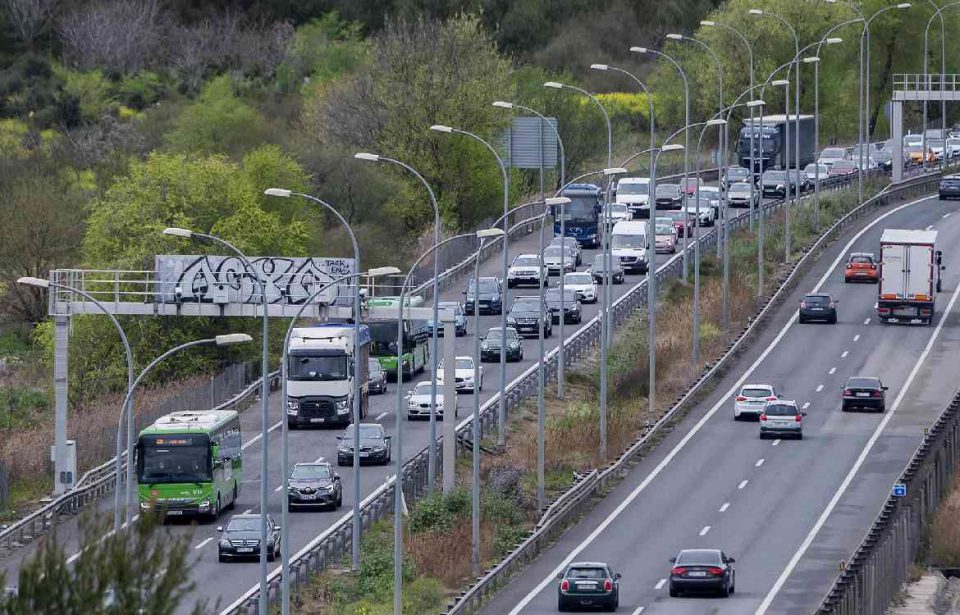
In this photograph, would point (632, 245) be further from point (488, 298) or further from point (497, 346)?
point (497, 346)

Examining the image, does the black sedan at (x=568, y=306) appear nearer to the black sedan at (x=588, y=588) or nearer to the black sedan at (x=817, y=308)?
the black sedan at (x=817, y=308)

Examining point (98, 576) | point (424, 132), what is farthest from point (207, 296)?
point (424, 132)

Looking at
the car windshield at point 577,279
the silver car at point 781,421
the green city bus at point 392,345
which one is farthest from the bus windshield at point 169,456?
the car windshield at point 577,279

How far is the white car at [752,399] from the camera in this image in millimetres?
74188

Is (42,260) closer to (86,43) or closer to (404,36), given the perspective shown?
(404,36)

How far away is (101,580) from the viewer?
30.0 m

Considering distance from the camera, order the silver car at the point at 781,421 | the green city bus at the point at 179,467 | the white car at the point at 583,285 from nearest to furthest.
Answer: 1. the green city bus at the point at 179,467
2. the silver car at the point at 781,421
3. the white car at the point at 583,285

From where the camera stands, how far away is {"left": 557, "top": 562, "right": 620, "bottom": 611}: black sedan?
5078 cm

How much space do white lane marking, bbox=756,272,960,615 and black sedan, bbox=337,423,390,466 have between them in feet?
43.2

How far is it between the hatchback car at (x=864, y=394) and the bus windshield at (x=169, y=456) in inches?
974

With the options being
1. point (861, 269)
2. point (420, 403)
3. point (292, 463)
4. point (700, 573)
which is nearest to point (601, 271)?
point (861, 269)

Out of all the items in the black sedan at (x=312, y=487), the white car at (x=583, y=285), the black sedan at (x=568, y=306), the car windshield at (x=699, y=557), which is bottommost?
the car windshield at (x=699, y=557)

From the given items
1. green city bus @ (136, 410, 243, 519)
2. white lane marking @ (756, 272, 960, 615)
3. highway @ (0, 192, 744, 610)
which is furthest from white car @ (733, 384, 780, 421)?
green city bus @ (136, 410, 243, 519)

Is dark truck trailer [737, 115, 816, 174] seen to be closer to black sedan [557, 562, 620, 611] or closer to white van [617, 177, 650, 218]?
white van [617, 177, 650, 218]
